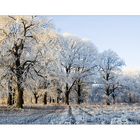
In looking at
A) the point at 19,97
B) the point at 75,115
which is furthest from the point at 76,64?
the point at 19,97

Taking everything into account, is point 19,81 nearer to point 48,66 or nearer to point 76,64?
point 48,66

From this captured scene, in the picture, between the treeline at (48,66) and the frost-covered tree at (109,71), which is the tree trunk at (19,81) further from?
the frost-covered tree at (109,71)

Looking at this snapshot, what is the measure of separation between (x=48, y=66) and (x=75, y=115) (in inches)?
42.6

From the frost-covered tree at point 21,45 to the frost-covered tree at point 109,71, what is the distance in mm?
1209

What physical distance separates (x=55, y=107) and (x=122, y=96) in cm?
124

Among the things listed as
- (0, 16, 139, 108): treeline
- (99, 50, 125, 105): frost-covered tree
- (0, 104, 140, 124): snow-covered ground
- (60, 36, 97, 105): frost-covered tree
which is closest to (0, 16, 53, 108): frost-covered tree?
(0, 16, 139, 108): treeline

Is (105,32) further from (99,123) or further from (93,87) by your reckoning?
(99,123)

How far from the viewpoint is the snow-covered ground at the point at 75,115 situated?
8930 mm

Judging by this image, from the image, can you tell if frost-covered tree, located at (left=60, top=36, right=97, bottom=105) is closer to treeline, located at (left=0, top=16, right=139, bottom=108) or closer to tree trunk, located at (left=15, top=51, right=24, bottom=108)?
treeline, located at (left=0, top=16, right=139, bottom=108)

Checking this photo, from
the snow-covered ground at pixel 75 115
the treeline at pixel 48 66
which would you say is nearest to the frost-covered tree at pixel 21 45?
the treeline at pixel 48 66

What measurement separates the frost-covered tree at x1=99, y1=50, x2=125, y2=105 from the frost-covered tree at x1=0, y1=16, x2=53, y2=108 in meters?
1.21
